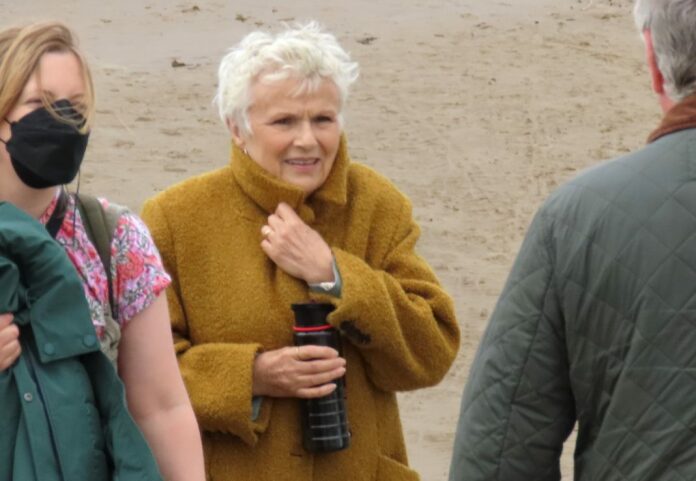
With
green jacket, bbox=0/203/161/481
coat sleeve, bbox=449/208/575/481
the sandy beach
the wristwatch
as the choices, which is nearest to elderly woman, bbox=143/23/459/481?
the wristwatch

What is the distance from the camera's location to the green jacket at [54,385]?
140 inches

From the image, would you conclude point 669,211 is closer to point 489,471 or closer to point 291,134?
point 489,471

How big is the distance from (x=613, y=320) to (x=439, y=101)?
9902mm

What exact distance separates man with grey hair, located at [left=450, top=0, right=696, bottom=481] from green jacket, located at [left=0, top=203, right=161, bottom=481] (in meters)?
0.70

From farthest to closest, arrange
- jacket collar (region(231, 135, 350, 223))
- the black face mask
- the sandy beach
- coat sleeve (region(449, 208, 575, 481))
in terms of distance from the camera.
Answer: the sandy beach → jacket collar (region(231, 135, 350, 223)) → the black face mask → coat sleeve (region(449, 208, 575, 481))

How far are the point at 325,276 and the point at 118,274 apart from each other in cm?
91

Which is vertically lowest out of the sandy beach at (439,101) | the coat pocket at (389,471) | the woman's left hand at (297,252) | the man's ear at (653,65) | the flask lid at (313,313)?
the sandy beach at (439,101)

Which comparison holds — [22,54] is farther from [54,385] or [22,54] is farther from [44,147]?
[54,385]

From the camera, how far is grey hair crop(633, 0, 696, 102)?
3260mm

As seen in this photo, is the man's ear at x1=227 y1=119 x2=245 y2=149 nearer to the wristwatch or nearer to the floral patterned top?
the wristwatch

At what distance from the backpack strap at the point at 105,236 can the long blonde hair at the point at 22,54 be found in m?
0.18

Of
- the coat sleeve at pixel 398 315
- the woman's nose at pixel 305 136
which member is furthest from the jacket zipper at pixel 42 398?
the woman's nose at pixel 305 136

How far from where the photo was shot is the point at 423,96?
43.5 feet

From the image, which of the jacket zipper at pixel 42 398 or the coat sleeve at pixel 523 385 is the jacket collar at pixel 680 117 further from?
the jacket zipper at pixel 42 398
